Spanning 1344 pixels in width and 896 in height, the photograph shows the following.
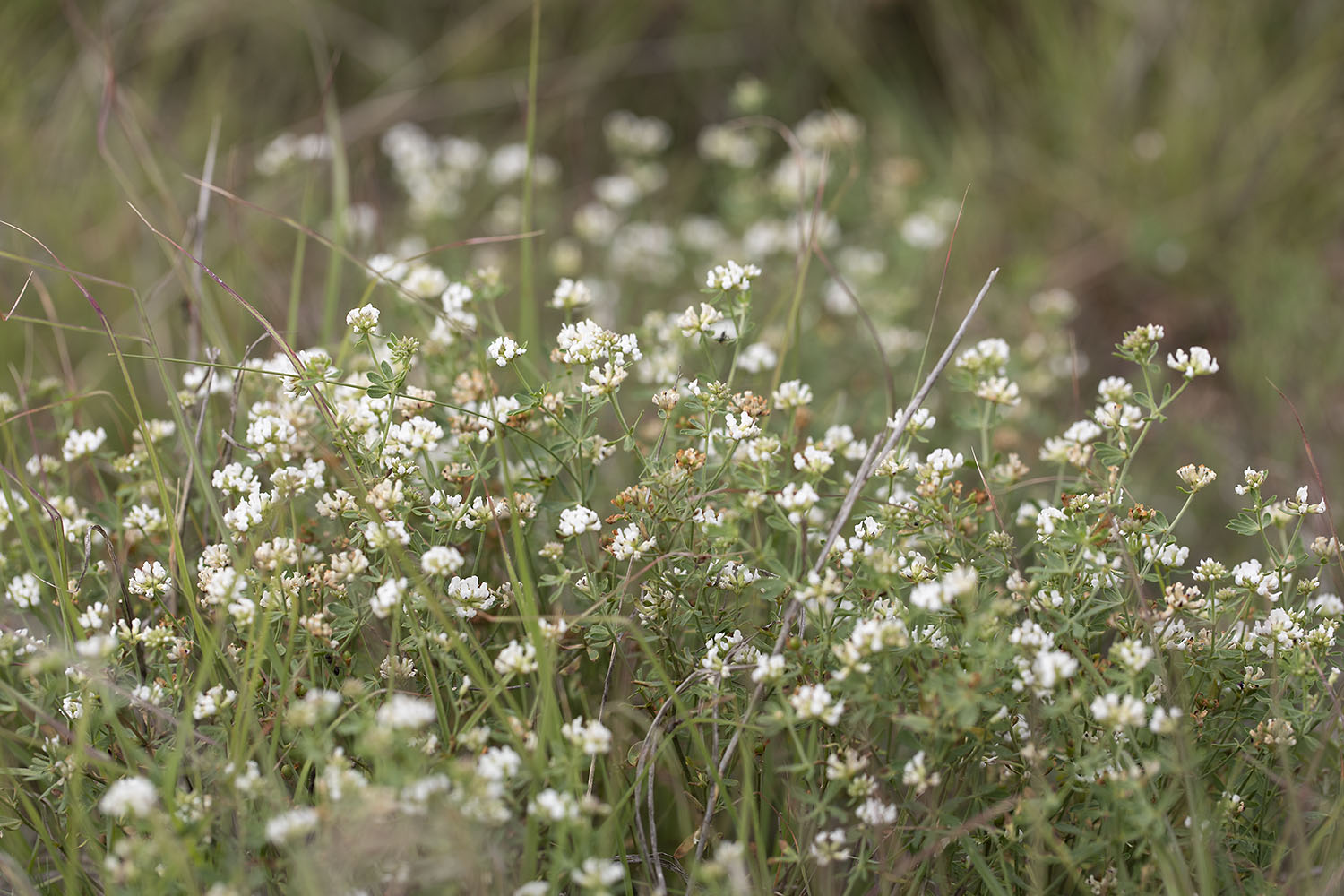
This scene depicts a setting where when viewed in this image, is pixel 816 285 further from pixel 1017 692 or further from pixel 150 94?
pixel 150 94

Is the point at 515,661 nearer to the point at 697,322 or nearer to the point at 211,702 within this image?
the point at 211,702

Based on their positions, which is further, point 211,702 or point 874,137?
point 874,137

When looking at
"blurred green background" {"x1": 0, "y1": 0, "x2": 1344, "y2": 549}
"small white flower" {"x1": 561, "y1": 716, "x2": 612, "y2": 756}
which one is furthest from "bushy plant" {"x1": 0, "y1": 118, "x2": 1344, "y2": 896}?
"blurred green background" {"x1": 0, "y1": 0, "x2": 1344, "y2": 549}

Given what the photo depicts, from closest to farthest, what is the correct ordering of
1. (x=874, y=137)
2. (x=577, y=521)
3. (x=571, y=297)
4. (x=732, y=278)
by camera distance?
(x=577, y=521) < (x=732, y=278) < (x=571, y=297) < (x=874, y=137)

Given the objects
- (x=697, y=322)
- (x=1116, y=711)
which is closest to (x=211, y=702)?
(x=697, y=322)

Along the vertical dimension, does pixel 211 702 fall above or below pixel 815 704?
below

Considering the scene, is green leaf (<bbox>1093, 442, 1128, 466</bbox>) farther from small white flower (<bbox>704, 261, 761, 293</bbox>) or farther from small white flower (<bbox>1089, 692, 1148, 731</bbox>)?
small white flower (<bbox>704, 261, 761, 293</bbox>)

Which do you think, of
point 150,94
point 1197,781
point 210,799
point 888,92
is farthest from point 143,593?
point 888,92

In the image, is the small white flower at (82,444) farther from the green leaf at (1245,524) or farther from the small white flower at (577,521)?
the green leaf at (1245,524)
